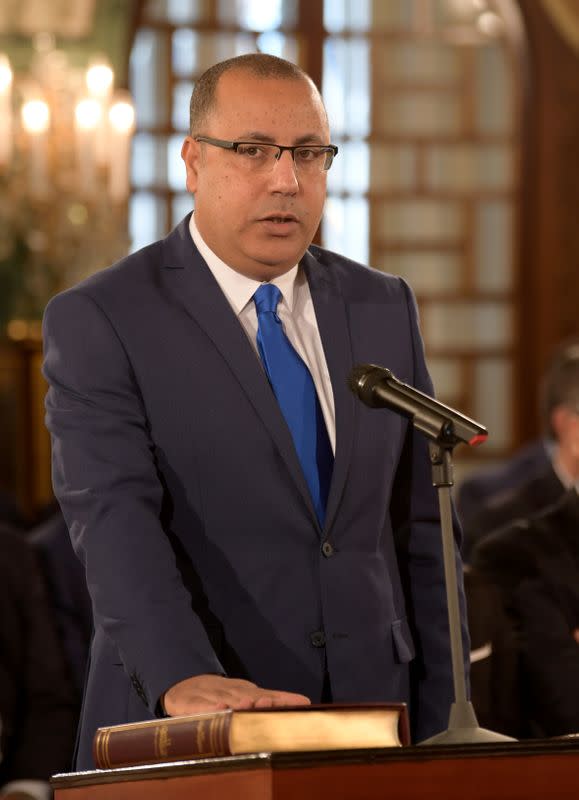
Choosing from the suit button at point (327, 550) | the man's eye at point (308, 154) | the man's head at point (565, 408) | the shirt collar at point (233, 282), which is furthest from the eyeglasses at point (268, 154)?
the man's head at point (565, 408)

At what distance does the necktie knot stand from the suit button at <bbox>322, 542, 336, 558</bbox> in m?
0.34

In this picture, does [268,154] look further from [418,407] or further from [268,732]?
[268,732]

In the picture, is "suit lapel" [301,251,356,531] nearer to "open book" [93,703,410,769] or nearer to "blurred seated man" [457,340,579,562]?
"open book" [93,703,410,769]

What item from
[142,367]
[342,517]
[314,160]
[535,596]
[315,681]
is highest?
[314,160]

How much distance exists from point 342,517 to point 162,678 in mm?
362

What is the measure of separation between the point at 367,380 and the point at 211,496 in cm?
33

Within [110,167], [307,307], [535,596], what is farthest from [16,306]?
[307,307]

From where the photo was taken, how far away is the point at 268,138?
208 cm

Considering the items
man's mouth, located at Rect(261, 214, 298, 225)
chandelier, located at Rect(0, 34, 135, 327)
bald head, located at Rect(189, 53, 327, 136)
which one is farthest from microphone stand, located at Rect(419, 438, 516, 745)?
chandelier, located at Rect(0, 34, 135, 327)

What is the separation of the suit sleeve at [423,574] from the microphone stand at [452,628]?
0.47 meters

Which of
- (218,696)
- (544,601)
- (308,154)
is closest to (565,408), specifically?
(544,601)

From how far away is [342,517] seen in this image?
2078 millimetres

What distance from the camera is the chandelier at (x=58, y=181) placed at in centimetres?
795

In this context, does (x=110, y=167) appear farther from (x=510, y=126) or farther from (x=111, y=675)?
(x=111, y=675)
